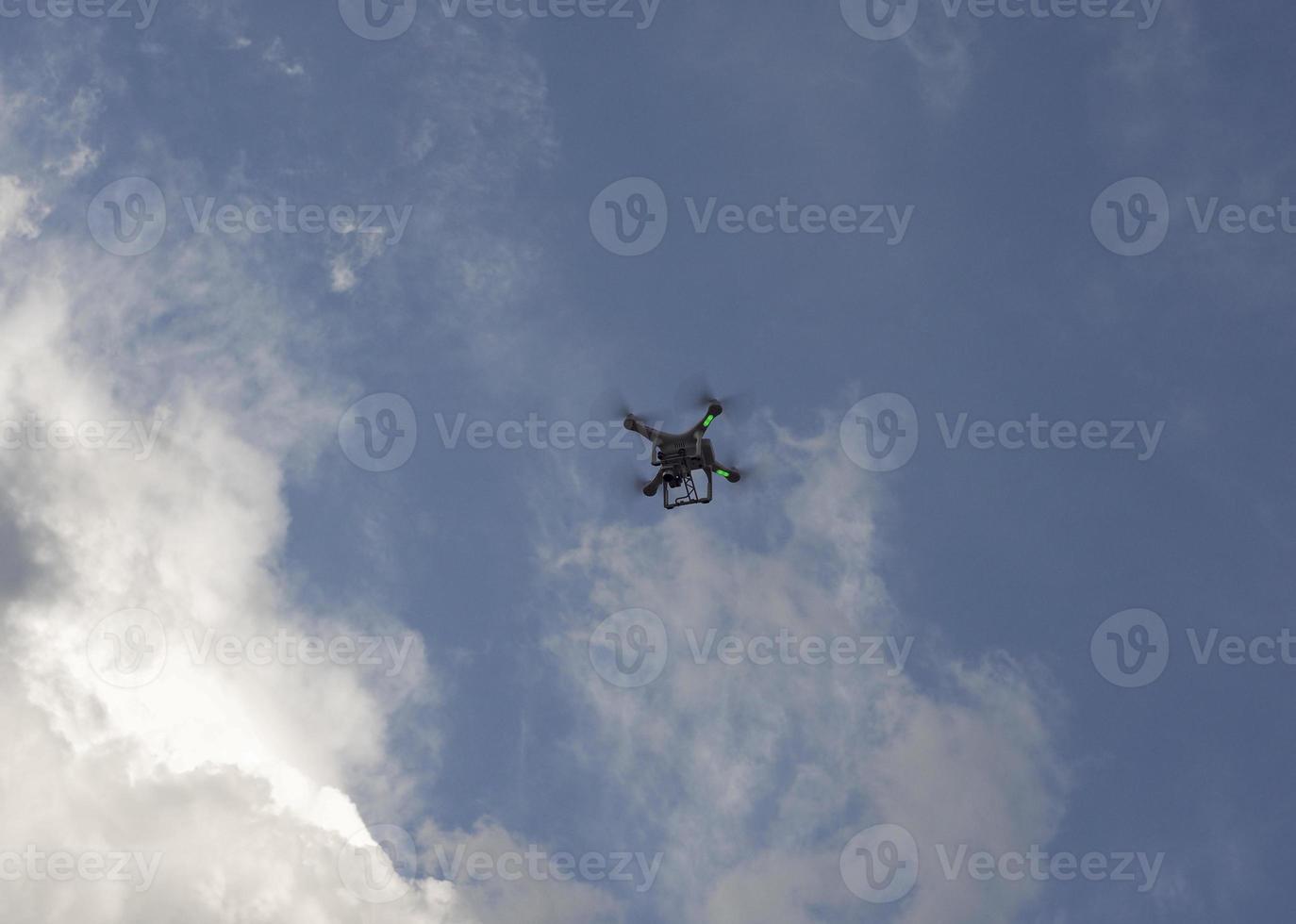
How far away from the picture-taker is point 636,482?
120250mm

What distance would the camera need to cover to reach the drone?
117m

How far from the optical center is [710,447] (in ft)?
386

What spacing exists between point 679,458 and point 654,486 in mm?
3204

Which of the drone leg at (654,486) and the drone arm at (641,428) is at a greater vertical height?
the drone arm at (641,428)

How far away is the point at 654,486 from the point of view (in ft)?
391

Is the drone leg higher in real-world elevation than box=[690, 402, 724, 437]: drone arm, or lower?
lower

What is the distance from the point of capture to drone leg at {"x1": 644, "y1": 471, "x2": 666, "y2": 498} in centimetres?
11881

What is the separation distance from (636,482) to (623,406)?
6.39m

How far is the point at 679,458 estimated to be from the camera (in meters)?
118

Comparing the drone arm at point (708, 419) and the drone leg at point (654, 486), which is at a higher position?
A: the drone arm at point (708, 419)

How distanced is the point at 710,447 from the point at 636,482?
22.8ft

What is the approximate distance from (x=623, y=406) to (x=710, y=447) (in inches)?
303

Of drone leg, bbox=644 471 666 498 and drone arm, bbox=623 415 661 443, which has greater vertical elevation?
drone arm, bbox=623 415 661 443

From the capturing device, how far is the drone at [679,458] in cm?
11738
